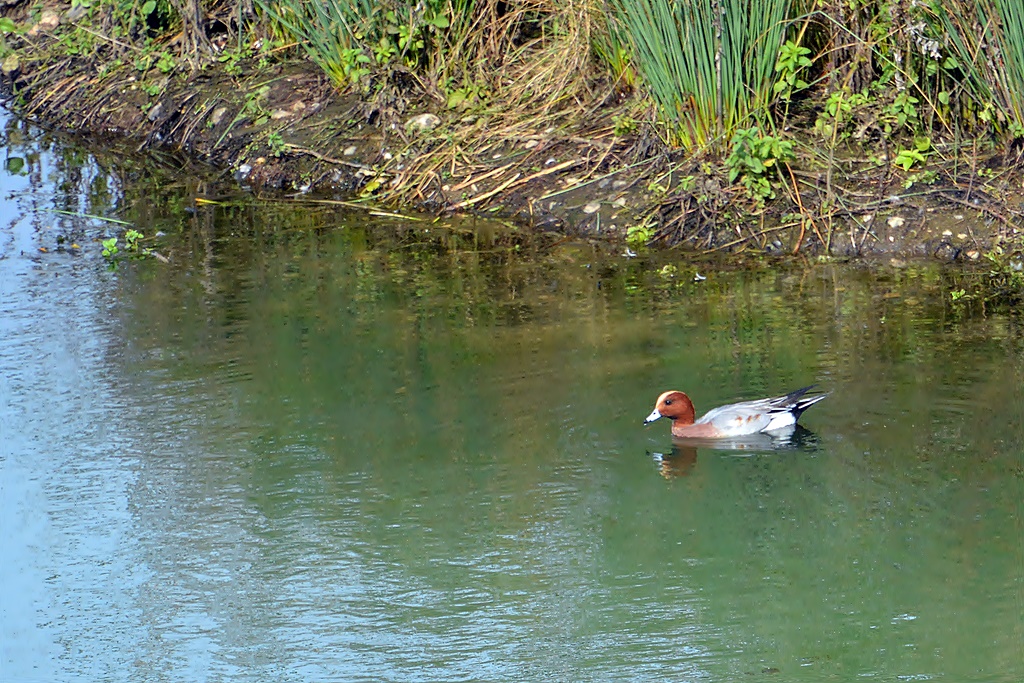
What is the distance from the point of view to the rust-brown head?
17.3ft

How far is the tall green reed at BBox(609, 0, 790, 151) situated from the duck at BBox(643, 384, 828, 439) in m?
2.51

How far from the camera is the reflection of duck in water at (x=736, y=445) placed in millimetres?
5133

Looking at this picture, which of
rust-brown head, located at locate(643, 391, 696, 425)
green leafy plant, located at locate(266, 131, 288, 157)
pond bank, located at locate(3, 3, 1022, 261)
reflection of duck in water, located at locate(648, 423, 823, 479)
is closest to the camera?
reflection of duck in water, located at locate(648, 423, 823, 479)

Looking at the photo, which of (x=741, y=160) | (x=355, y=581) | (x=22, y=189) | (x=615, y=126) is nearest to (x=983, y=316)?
(x=741, y=160)

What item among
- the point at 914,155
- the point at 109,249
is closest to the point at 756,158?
the point at 914,155

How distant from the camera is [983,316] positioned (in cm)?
622

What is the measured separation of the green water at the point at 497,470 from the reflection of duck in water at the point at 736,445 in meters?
0.02

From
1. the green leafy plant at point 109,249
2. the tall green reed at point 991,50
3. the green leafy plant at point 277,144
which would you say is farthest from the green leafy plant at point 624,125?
the green leafy plant at point 109,249

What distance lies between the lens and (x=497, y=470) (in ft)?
16.8

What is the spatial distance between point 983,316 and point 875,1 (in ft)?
6.75

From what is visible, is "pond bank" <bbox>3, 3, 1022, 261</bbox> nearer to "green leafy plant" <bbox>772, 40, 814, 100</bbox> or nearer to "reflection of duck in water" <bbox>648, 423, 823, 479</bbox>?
"green leafy plant" <bbox>772, 40, 814, 100</bbox>

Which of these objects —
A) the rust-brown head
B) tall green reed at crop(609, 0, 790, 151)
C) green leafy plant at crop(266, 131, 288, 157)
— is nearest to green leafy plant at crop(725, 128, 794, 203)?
tall green reed at crop(609, 0, 790, 151)

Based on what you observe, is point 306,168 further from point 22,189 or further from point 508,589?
point 508,589

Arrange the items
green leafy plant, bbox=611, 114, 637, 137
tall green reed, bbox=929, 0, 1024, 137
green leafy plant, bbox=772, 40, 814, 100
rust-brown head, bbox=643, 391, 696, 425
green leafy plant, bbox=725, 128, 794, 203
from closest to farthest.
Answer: rust-brown head, bbox=643, 391, 696, 425
tall green reed, bbox=929, 0, 1024, 137
green leafy plant, bbox=725, 128, 794, 203
green leafy plant, bbox=772, 40, 814, 100
green leafy plant, bbox=611, 114, 637, 137
